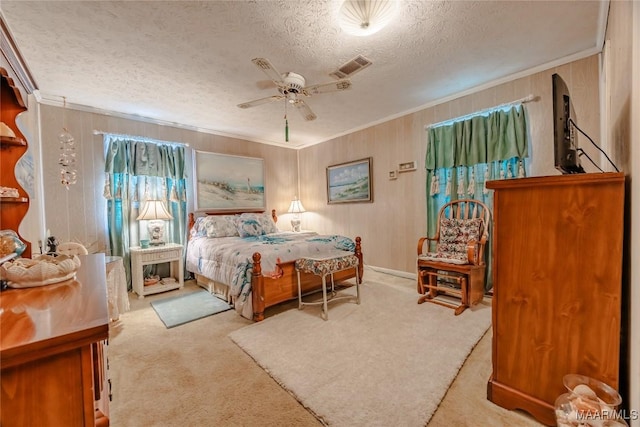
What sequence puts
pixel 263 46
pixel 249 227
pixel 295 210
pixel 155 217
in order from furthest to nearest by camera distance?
pixel 295 210 → pixel 249 227 → pixel 155 217 → pixel 263 46

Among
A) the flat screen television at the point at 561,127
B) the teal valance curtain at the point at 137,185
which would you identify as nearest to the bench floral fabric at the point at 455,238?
the flat screen television at the point at 561,127

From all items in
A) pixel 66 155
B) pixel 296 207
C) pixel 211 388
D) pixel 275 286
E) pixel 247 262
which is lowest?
pixel 211 388

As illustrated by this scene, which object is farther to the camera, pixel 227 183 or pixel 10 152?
pixel 227 183

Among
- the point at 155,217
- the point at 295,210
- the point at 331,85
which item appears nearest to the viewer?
the point at 331,85

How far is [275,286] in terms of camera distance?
2.76 metres

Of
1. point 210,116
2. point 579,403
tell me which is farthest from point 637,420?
point 210,116

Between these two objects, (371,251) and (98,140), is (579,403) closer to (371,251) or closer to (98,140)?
(371,251)

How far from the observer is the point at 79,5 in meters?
1.79

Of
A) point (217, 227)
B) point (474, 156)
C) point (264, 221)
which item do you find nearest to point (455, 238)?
point (474, 156)

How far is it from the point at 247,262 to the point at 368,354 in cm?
143

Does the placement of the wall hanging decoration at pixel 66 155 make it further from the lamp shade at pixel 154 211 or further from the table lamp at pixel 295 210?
the table lamp at pixel 295 210

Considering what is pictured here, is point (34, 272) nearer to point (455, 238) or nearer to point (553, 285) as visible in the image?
point (553, 285)

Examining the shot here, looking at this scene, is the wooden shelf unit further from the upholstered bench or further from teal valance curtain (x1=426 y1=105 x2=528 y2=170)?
teal valance curtain (x1=426 y1=105 x2=528 y2=170)

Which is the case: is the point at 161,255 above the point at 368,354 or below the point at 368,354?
above
